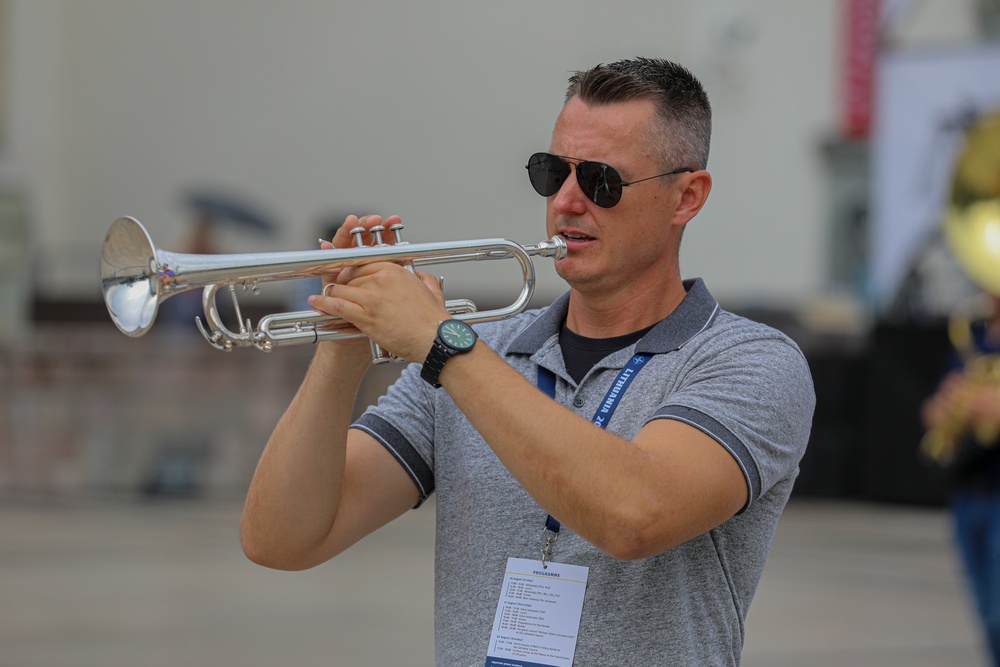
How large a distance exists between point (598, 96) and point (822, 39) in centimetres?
2215

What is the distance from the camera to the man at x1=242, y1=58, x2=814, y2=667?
245cm

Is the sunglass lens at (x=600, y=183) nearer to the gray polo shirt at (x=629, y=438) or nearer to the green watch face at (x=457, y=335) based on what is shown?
the gray polo shirt at (x=629, y=438)

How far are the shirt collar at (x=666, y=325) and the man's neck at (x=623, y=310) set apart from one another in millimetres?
33

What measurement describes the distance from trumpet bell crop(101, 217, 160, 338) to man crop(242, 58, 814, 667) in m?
0.34

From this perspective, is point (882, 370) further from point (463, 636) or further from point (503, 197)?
point (503, 197)

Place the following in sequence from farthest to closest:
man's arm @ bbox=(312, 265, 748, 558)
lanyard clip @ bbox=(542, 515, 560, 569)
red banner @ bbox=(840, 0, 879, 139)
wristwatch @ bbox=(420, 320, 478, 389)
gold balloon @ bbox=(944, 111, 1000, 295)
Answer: red banner @ bbox=(840, 0, 879, 139) < gold balloon @ bbox=(944, 111, 1000, 295) < lanyard clip @ bbox=(542, 515, 560, 569) < wristwatch @ bbox=(420, 320, 478, 389) < man's arm @ bbox=(312, 265, 748, 558)

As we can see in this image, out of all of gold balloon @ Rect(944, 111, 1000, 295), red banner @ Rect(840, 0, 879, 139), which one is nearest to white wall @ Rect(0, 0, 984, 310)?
red banner @ Rect(840, 0, 879, 139)

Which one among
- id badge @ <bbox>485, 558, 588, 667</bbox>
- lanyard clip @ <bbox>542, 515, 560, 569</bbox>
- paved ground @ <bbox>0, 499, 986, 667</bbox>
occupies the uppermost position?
lanyard clip @ <bbox>542, 515, 560, 569</bbox>

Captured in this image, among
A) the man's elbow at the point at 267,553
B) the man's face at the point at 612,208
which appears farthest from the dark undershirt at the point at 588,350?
the man's elbow at the point at 267,553

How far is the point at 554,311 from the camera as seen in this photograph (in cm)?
300

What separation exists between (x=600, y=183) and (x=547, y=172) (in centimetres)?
14

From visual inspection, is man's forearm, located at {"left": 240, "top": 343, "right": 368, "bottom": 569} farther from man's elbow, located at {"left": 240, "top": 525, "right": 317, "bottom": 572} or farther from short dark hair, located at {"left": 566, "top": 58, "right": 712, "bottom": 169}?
short dark hair, located at {"left": 566, "top": 58, "right": 712, "bottom": 169}

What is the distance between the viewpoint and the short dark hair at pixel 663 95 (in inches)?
110

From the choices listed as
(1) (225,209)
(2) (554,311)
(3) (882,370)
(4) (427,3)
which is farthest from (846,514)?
(4) (427,3)
